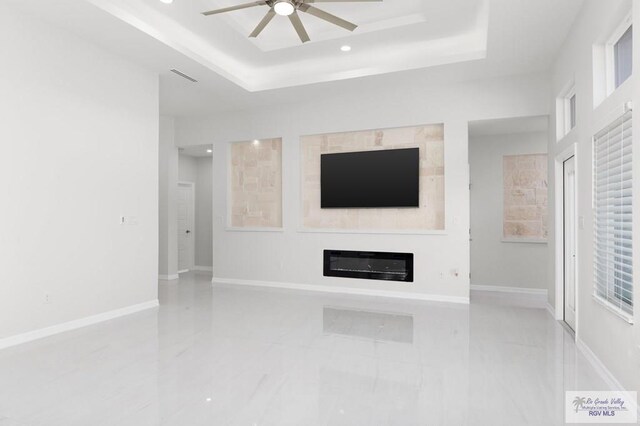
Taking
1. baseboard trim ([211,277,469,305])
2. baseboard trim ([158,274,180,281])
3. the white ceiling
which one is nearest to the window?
the white ceiling

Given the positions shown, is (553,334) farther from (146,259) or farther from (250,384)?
(146,259)

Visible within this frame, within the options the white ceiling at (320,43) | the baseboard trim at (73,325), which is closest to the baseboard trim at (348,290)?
the baseboard trim at (73,325)

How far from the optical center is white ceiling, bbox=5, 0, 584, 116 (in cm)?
400

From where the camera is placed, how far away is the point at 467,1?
4188mm

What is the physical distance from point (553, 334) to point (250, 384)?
3.38m

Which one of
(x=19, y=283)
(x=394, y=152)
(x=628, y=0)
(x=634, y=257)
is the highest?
(x=628, y=0)

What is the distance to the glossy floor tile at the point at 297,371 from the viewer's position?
245 cm

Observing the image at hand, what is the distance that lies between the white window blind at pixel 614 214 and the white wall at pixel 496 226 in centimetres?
365

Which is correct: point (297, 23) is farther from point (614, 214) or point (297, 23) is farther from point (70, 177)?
point (614, 214)

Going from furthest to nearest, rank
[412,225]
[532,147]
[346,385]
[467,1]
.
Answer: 1. [532,147]
2. [412,225]
3. [467,1]
4. [346,385]

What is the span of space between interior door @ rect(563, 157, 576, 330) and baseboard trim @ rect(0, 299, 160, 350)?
5.40m

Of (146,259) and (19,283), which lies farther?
(146,259)

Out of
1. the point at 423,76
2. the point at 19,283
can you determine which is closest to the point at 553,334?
the point at 423,76

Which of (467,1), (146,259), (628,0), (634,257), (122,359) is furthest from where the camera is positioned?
(146,259)
